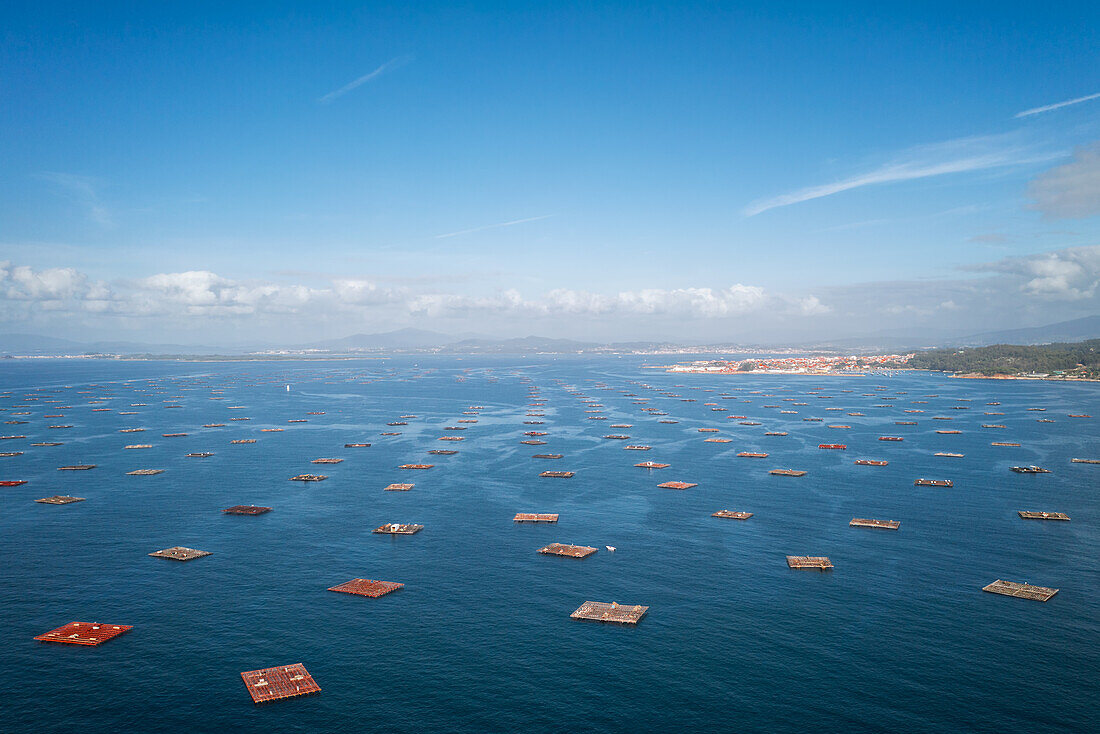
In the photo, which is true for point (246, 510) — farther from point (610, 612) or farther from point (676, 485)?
point (676, 485)

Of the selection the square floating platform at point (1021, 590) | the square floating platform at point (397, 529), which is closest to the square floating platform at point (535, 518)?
the square floating platform at point (397, 529)

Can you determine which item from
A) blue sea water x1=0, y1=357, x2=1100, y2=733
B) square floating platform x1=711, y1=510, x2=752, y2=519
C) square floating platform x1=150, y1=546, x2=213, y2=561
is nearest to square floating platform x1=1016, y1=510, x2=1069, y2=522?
blue sea water x1=0, y1=357, x2=1100, y2=733

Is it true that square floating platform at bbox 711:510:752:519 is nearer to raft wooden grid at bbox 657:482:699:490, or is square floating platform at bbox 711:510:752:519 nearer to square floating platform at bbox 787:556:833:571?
raft wooden grid at bbox 657:482:699:490

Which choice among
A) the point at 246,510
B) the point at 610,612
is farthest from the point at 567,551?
the point at 246,510

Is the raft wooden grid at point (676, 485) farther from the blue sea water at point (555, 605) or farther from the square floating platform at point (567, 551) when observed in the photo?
the square floating platform at point (567, 551)

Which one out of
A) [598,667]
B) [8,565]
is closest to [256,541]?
[8,565]
